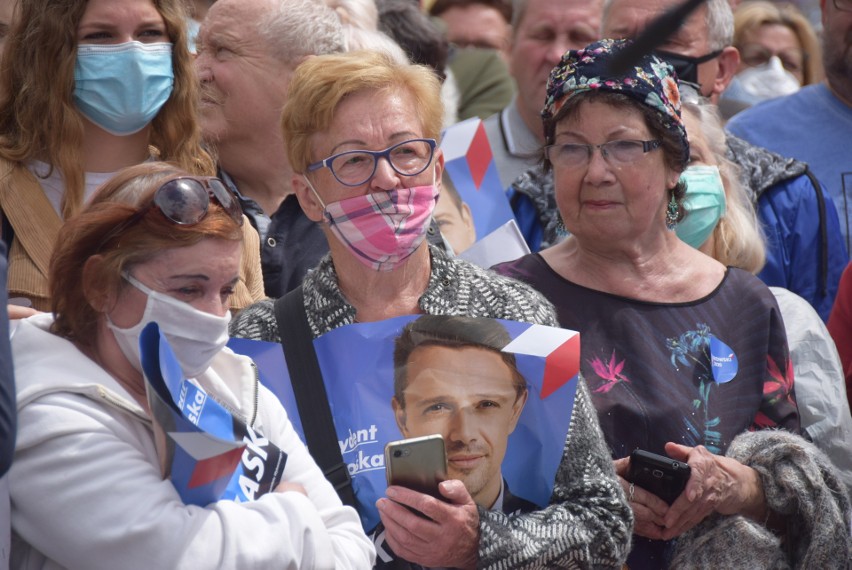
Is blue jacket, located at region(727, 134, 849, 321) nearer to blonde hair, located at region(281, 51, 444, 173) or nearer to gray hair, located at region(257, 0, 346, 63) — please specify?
gray hair, located at region(257, 0, 346, 63)

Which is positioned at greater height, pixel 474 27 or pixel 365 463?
pixel 365 463

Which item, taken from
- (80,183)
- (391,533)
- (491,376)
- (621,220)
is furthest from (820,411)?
(80,183)

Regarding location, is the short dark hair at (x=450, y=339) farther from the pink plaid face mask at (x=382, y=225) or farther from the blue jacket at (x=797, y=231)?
the blue jacket at (x=797, y=231)

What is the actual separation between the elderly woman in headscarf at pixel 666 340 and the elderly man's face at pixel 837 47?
2.02 metres

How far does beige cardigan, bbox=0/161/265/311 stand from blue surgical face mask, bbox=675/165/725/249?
1648mm

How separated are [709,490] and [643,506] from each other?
0.19 meters

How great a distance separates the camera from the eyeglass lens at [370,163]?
11.9ft

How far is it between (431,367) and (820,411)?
5.05ft

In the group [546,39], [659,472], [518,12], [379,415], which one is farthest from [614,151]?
[518,12]

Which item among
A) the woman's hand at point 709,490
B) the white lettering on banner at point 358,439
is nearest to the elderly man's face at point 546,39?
the woman's hand at point 709,490

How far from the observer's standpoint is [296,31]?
15.9 feet

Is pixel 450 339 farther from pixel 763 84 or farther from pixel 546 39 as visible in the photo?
pixel 763 84

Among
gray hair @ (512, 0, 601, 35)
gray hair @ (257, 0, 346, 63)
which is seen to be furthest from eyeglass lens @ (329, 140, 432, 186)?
gray hair @ (512, 0, 601, 35)

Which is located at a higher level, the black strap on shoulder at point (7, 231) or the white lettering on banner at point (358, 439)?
the black strap on shoulder at point (7, 231)
